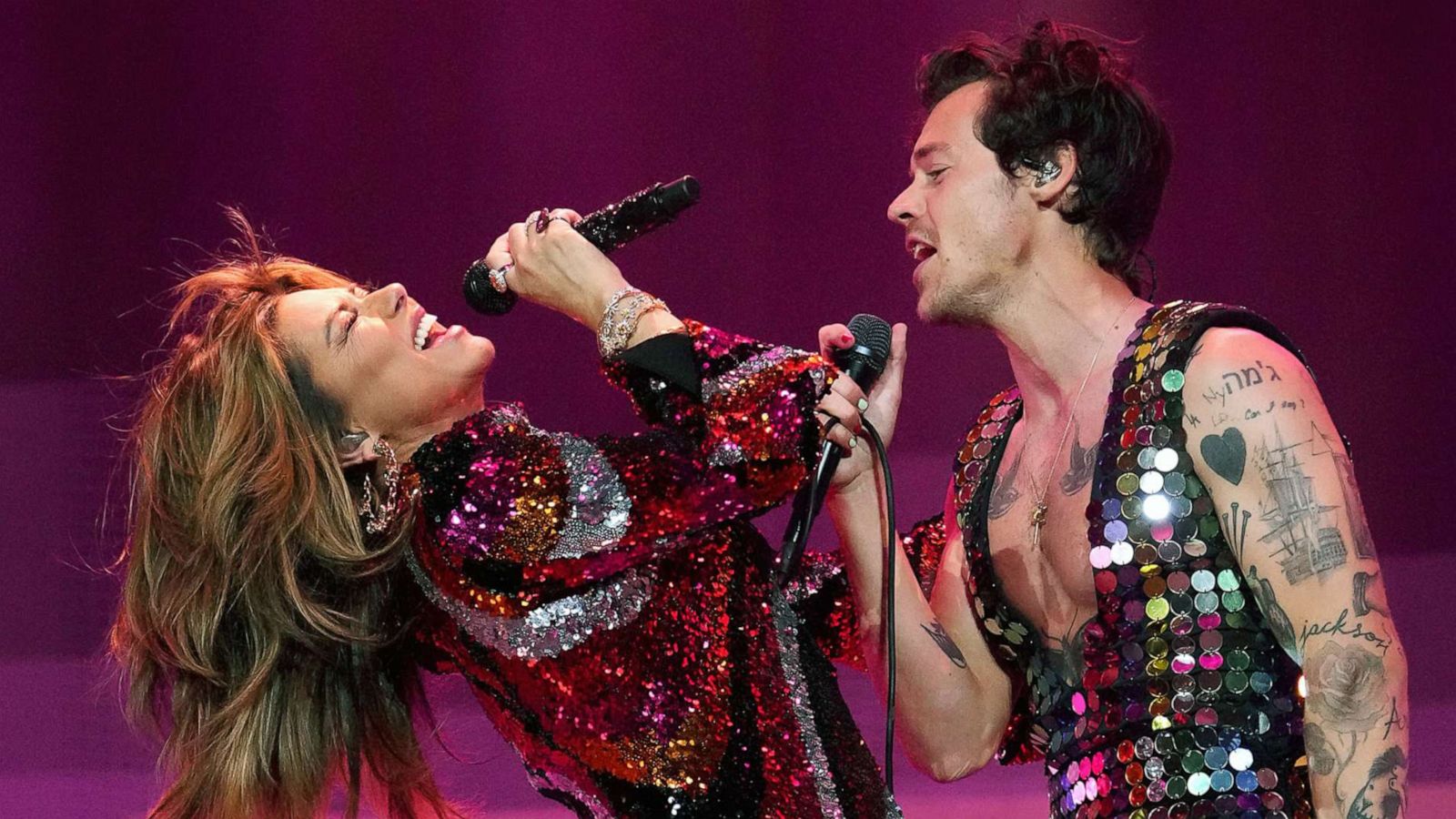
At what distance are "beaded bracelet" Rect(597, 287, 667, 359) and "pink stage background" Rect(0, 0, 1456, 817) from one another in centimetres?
144

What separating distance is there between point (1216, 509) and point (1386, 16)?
1.87 metres

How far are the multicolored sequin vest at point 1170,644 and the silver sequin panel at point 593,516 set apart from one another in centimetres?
51

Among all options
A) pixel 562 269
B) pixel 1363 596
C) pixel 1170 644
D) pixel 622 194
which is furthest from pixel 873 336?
pixel 622 194

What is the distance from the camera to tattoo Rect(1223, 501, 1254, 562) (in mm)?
1570

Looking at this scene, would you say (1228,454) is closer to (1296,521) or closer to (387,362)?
(1296,521)

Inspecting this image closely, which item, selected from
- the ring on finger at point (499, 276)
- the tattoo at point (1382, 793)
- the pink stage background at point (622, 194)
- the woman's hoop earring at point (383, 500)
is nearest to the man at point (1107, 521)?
the tattoo at point (1382, 793)

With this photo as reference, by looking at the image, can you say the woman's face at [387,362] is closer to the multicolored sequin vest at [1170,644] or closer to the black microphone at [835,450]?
the black microphone at [835,450]

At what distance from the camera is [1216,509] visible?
1.60 m

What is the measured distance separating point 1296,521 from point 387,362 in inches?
37.9

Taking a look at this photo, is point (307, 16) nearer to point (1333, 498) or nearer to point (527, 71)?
point (527, 71)

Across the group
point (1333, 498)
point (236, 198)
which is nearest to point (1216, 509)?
point (1333, 498)

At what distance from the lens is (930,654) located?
6.18 ft

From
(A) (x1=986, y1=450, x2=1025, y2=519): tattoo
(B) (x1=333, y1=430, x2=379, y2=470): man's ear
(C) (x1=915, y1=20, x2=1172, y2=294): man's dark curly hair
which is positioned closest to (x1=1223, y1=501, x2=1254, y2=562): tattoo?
(A) (x1=986, y1=450, x2=1025, y2=519): tattoo

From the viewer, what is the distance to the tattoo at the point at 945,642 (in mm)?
1893
